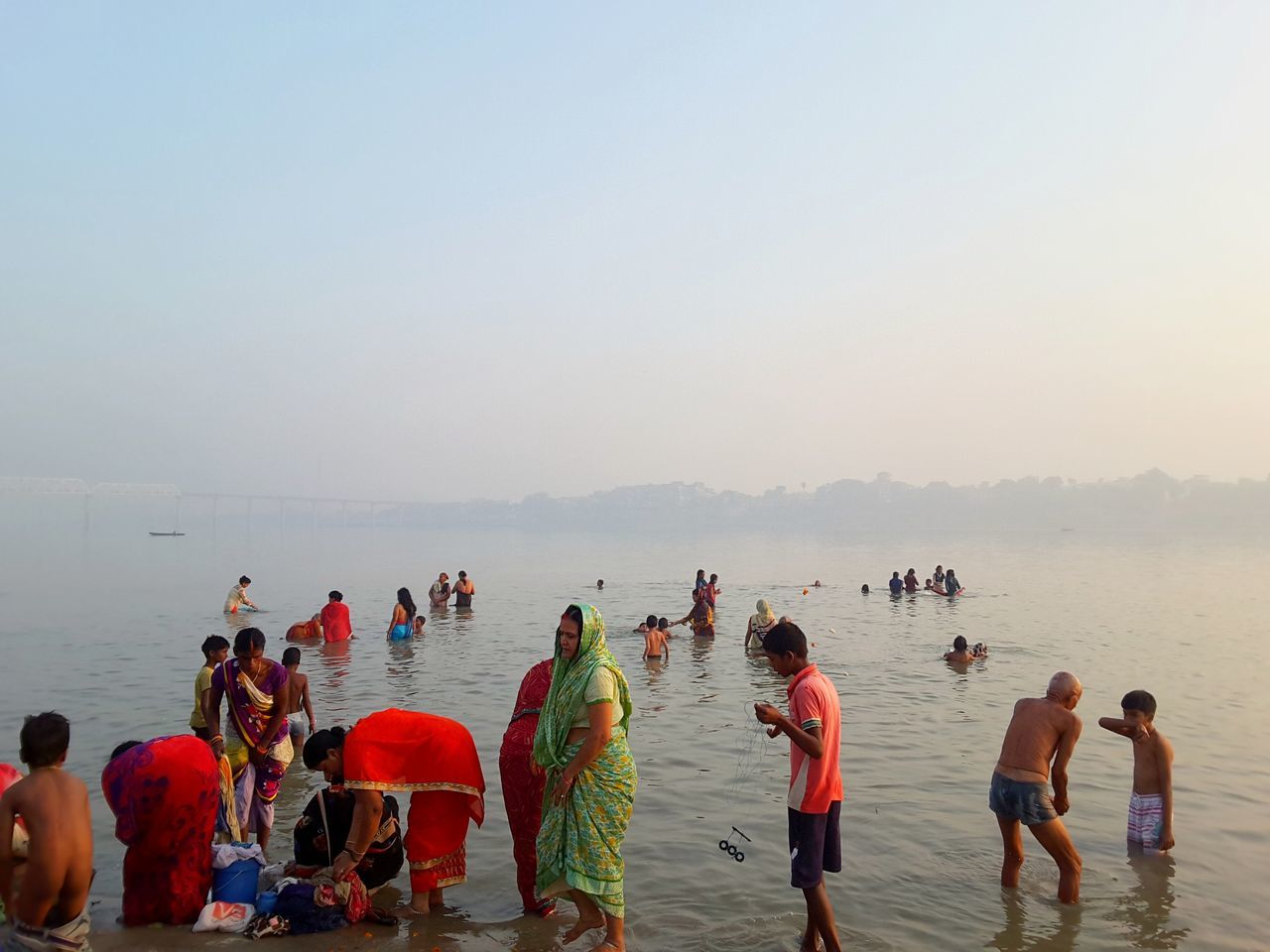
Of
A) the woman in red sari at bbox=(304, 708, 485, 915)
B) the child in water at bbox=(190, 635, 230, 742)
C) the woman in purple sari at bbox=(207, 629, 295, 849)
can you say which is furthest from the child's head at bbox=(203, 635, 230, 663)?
the woman in red sari at bbox=(304, 708, 485, 915)

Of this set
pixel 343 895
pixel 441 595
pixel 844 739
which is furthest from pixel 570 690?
pixel 441 595

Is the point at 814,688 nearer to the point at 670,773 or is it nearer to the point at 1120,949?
the point at 1120,949

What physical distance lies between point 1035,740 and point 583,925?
3.34 m

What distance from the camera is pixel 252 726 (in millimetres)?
6738

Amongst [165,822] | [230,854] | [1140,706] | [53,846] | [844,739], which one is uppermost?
[1140,706]

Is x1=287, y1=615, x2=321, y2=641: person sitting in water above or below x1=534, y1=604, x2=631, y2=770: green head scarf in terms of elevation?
below

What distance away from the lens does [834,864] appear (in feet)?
17.4

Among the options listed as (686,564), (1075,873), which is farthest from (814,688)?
(686,564)

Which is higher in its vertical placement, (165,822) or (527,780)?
(527,780)

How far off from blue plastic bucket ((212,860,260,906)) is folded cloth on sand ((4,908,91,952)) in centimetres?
Result: 127

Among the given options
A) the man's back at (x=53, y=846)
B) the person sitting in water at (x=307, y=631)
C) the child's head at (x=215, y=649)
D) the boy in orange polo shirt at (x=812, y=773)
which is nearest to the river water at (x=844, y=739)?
the boy in orange polo shirt at (x=812, y=773)

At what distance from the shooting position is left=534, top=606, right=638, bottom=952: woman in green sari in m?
5.03

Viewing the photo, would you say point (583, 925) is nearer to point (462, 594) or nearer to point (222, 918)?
point (222, 918)

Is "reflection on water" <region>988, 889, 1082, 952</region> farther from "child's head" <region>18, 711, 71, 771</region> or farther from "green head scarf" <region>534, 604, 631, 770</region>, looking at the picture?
"child's head" <region>18, 711, 71, 771</region>
